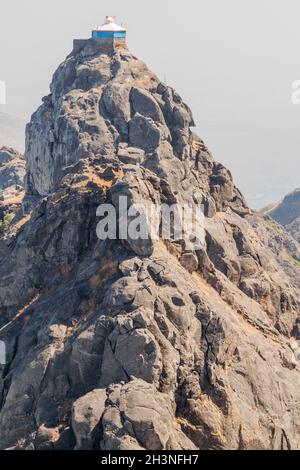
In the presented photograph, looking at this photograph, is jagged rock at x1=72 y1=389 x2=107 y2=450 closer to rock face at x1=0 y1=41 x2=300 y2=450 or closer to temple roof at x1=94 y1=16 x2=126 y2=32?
rock face at x1=0 y1=41 x2=300 y2=450

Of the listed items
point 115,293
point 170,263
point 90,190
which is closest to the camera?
point 115,293

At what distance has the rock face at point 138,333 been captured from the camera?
51.8 meters

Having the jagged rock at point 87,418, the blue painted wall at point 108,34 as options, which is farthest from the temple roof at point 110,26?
the jagged rock at point 87,418

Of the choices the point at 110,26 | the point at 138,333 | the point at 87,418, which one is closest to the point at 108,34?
the point at 110,26

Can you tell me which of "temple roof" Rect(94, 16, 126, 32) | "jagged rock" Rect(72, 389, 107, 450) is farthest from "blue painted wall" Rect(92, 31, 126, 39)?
"jagged rock" Rect(72, 389, 107, 450)

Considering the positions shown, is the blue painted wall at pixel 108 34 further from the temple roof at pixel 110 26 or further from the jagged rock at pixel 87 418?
the jagged rock at pixel 87 418

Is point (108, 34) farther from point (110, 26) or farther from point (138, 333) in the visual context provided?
point (138, 333)

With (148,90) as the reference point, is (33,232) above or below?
below

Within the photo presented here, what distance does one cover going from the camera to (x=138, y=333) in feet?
177

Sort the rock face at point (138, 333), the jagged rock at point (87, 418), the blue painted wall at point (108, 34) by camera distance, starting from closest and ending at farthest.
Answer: the jagged rock at point (87, 418) → the rock face at point (138, 333) → the blue painted wall at point (108, 34)
